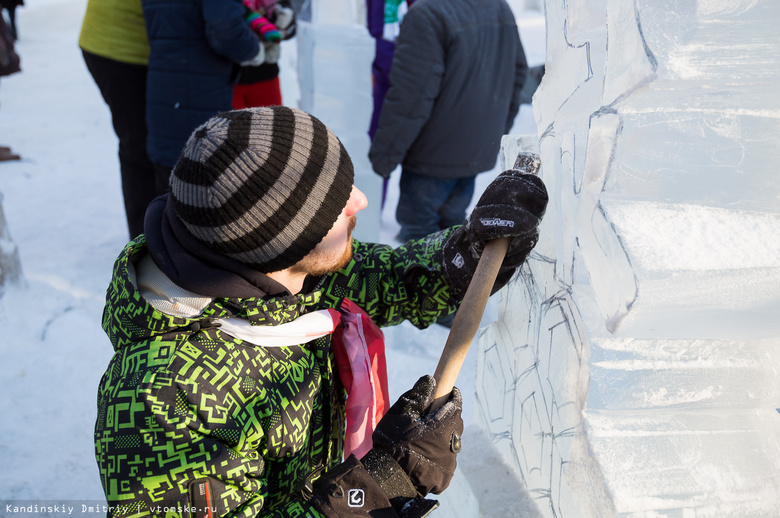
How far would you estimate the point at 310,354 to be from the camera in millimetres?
1228

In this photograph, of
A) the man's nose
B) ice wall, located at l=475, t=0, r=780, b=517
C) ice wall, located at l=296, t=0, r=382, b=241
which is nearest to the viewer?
ice wall, located at l=475, t=0, r=780, b=517

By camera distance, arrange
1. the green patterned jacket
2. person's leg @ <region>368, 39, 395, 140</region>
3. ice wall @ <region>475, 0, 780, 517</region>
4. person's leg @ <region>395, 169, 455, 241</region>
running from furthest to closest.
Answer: person's leg @ <region>368, 39, 395, 140</region>
person's leg @ <region>395, 169, 455, 241</region>
the green patterned jacket
ice wall @ <region>475, 0, 780, 517</region>

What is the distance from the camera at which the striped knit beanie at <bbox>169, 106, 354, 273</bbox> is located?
3.34ft

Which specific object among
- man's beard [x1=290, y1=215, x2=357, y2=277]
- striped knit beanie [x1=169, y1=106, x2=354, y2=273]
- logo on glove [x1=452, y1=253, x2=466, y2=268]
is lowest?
logo on glove [x1=452, y1=253, x2=466, y2=268]

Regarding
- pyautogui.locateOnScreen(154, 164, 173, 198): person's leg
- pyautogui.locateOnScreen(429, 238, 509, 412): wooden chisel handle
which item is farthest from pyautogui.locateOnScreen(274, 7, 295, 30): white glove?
pyautogui.locateOnScreen(429, 238, 509, 412): wooden chisel handle

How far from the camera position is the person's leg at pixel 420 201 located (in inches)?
113

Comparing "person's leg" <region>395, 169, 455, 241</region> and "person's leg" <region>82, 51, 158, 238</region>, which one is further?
"person's leg" <region>395, 169, 455, 241</region>

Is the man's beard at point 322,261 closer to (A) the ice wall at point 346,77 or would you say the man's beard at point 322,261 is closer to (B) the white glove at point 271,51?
(A) the ice wall at point 346,77

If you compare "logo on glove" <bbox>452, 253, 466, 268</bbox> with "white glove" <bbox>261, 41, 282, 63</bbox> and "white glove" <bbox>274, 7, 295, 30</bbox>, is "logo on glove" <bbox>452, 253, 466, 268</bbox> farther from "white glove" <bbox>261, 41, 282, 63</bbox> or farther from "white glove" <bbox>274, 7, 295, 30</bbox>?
"white glove" <bbox>274, 7, 295, 30</bbox>

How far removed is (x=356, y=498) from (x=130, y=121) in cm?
233

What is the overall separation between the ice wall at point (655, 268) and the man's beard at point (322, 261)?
395mm

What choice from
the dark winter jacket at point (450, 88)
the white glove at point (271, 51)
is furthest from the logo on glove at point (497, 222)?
the white glove at point (271, 51)

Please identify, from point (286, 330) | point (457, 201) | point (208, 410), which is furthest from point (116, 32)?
point (208, 410)

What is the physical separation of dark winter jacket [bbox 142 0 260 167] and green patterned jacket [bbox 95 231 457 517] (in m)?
1.59
